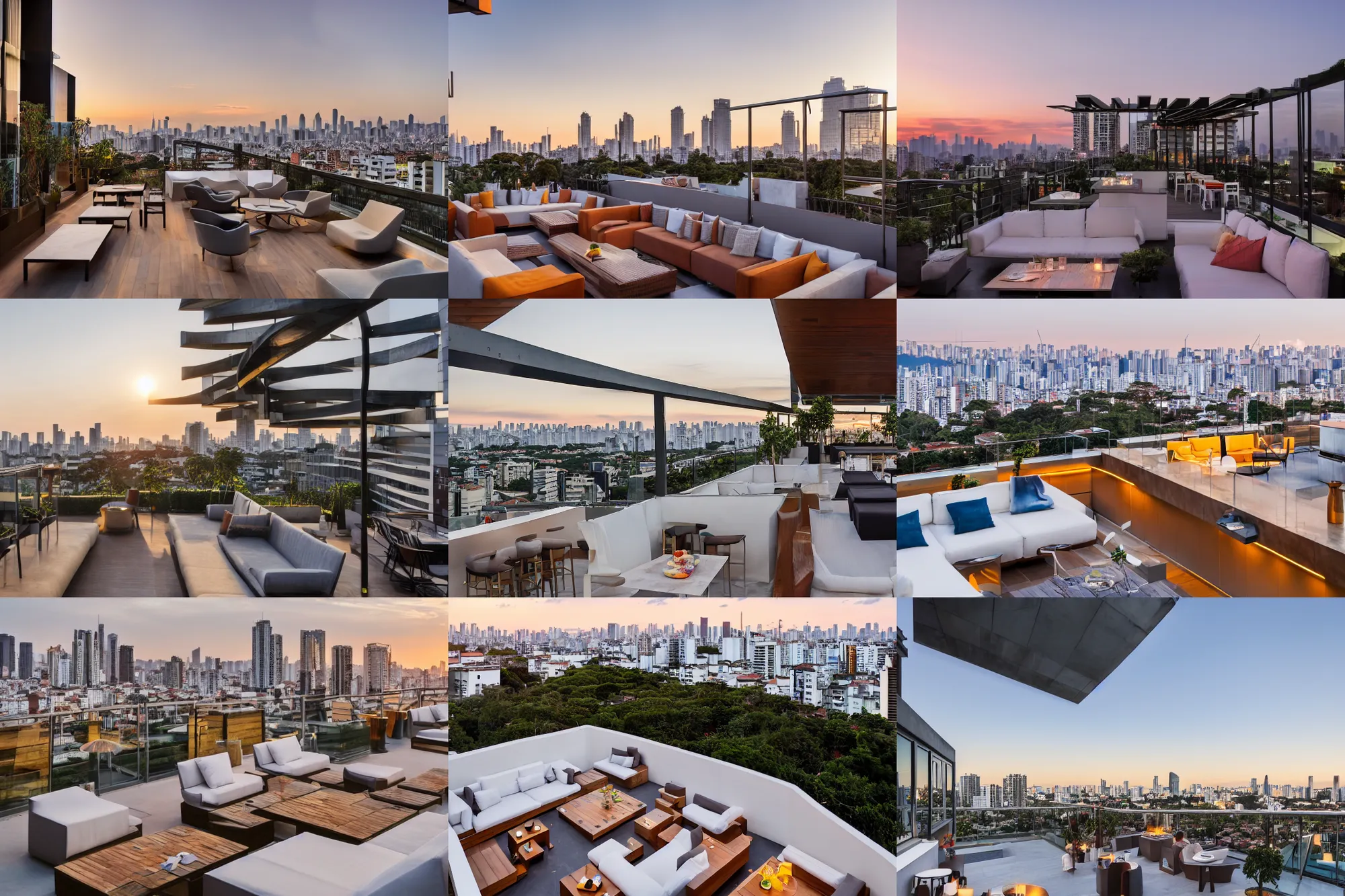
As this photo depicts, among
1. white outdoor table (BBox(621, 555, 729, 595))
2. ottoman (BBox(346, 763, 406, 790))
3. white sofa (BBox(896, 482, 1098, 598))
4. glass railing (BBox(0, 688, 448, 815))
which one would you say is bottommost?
ottoman (BBox(346, 763, 406, 790))

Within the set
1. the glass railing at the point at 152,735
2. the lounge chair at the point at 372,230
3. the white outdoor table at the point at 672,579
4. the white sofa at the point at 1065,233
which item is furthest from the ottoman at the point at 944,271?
the glass railing at the point at 152,735

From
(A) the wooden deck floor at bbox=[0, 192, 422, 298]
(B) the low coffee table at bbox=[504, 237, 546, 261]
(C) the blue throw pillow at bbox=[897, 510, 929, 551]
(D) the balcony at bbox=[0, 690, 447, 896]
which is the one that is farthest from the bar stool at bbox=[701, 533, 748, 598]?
(A) the wooden deck floor at bbox=[0, 192, 422, 298]

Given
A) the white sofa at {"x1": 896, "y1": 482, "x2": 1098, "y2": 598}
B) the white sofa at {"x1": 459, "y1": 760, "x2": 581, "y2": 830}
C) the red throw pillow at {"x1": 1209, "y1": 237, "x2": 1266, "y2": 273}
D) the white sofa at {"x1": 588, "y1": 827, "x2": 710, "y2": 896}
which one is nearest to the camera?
the red throw pillow at {"x1": 1209, "y1": 237, "x2": 1266, "y2": 273}

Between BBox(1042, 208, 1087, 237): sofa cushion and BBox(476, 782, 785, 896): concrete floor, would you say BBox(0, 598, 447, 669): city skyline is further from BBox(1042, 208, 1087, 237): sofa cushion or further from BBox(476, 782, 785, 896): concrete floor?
BBox(1042, 208, 1087, 237): sofa cushion

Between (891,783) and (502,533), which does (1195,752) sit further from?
(502,533)

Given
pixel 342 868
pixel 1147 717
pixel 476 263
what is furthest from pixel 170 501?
pixel 1147 717

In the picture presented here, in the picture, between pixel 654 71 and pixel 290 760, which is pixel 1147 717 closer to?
pixel 654 71
